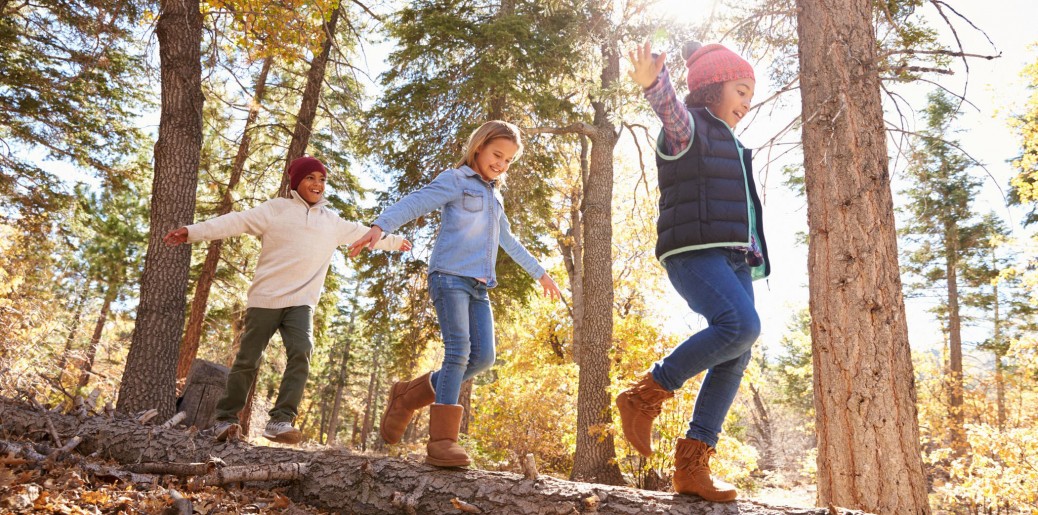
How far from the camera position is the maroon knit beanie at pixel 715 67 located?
9.89 ft

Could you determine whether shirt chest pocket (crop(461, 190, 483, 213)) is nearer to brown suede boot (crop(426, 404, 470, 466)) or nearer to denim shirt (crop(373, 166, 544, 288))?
denim shirt (crop(373, 166, 544, 288))

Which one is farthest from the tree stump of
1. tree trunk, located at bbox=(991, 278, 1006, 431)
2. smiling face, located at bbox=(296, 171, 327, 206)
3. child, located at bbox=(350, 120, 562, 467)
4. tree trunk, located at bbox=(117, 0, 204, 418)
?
tree trunk, located at bbox=(991, 278, 1006, 431)

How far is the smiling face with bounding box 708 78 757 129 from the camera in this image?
3029 mm

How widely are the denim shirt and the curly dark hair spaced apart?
4.03ft

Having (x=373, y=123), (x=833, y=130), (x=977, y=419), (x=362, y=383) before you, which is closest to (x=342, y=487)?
(x=833, y=130)

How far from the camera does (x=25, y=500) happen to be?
2461 mm

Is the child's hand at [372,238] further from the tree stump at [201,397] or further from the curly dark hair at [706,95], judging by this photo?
the tree stump at [201,397]

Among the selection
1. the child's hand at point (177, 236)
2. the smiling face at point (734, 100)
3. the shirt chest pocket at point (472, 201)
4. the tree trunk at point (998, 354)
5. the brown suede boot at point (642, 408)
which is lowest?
the brown suede boot at point (642, 408)

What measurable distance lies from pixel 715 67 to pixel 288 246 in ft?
10.5

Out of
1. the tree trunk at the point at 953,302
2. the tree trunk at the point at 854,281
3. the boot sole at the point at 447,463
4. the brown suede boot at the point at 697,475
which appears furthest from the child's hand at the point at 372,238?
the tree trunk at the point at 953,302

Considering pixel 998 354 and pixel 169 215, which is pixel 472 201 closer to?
pixel 169 215

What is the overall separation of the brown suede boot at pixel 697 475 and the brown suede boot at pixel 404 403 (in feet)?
4.68

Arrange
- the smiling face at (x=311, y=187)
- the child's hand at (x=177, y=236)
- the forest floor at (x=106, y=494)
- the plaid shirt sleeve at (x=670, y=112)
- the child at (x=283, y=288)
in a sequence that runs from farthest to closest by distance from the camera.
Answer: the smiling face at (x=311, y=187)
the child at (x=283, y=288)
the child's hand at (x=177, y=236)
the plaid shirt sleeve at (x=670, y=112)
the forest floor at (x=106, y=494)

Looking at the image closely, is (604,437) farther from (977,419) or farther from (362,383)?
(362,383)
